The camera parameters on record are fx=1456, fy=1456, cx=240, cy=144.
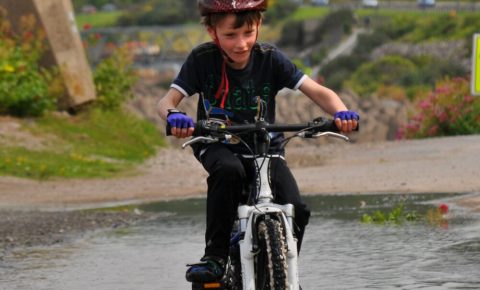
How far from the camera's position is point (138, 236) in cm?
1191

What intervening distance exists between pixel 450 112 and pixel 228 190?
17428 millimetres

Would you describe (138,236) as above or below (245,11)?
below

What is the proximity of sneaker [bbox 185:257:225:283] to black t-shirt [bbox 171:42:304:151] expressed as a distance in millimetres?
714

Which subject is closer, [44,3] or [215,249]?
[215,249]

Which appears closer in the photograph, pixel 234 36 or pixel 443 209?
pixel 234 36

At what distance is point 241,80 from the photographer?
7.32 metres

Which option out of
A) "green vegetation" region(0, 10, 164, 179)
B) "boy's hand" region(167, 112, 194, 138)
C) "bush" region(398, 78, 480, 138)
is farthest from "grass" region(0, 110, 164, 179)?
"boy's hand" region(167, 112, 194, 138)

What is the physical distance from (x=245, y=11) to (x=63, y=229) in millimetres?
5810

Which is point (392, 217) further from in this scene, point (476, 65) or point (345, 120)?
point (345, 120)

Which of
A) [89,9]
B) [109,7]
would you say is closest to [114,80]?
[89,9]

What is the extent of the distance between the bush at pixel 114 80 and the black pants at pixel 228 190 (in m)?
14.5

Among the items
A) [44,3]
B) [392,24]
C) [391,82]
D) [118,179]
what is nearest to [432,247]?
[118,179]

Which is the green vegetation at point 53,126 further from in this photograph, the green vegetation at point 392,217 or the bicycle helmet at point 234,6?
the bicycle helmet at point 234,6

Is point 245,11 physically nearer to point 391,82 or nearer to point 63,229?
point 63,229
